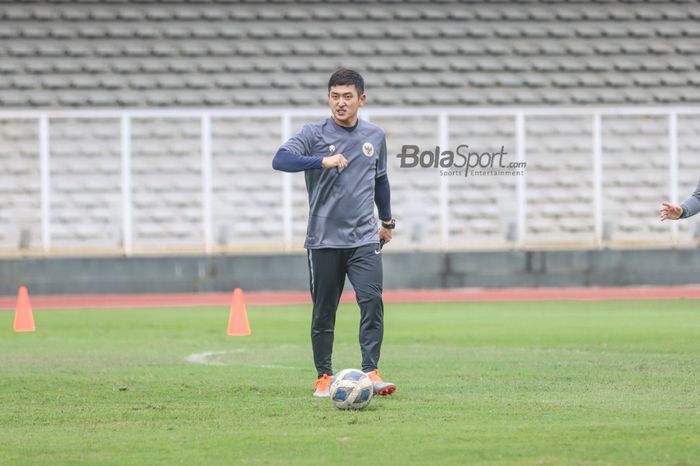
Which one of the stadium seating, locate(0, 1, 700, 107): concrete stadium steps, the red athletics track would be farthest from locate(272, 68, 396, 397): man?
locate(0, 1, 700, 107): concrete stadium steps

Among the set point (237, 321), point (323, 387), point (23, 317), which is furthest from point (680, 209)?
point (23, 317)

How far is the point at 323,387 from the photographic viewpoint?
9234 mm

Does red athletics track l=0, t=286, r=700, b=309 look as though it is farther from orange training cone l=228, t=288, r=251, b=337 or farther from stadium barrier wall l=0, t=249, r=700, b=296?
orange training cone l=228, t=288, r=251, b=337

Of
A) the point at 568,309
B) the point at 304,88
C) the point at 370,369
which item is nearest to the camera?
the point at 370,369

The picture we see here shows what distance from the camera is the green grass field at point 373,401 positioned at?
6.92 meters

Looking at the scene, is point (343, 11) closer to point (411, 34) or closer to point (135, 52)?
point (411, 34)

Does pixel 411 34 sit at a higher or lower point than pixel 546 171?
higher

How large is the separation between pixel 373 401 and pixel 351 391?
55cm

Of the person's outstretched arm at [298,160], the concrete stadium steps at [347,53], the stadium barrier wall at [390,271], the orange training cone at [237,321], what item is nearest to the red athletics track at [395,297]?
the stadium barrier wall at [390,271]

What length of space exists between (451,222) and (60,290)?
6.12 m

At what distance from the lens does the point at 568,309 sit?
18.8 m

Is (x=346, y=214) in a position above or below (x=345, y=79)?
below

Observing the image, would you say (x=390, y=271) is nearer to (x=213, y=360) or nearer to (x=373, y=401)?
(x=213, y=360)

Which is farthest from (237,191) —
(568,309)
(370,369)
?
(370,369)
